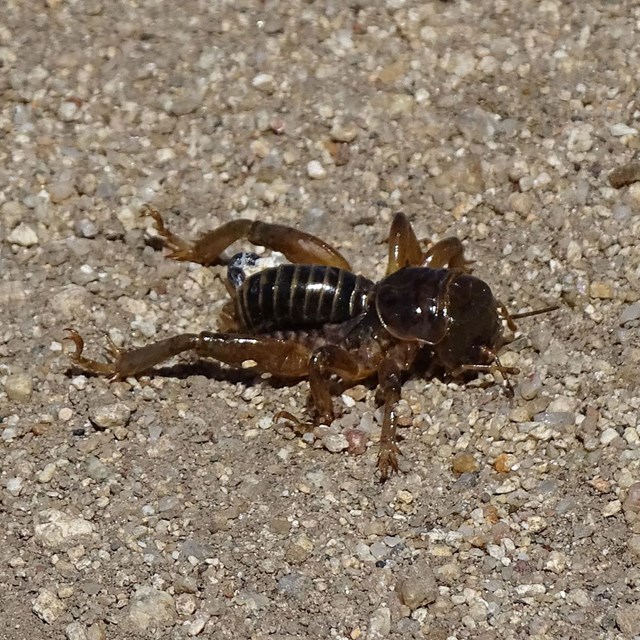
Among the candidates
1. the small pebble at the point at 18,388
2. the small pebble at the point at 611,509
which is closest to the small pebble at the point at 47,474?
the small pebble at the point at 18,388

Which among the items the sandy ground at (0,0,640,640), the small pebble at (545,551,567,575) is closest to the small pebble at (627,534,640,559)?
the sandy ground at (0,0,640,640)

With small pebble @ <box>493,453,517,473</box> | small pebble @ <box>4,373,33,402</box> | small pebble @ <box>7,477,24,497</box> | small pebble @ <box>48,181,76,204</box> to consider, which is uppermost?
small pebble @ <box>493,453,517,473</box>

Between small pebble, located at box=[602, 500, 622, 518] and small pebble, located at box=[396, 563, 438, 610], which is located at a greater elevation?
small pebble, located at box=[602, 500, 622, 518]

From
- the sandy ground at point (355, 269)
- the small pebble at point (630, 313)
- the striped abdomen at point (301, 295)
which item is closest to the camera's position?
the sandy ground at point (355, 269)

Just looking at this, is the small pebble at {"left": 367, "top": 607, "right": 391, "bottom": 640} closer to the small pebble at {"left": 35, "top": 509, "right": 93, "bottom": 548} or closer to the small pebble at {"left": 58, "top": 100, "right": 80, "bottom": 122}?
the small pebble at {"left": 35, "top": 509, "right": 93, "bottom": 548}

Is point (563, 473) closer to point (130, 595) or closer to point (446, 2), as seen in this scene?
point (130, 595)

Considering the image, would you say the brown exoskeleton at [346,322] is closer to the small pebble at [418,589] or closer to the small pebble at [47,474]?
the small pebble at [47,474]
